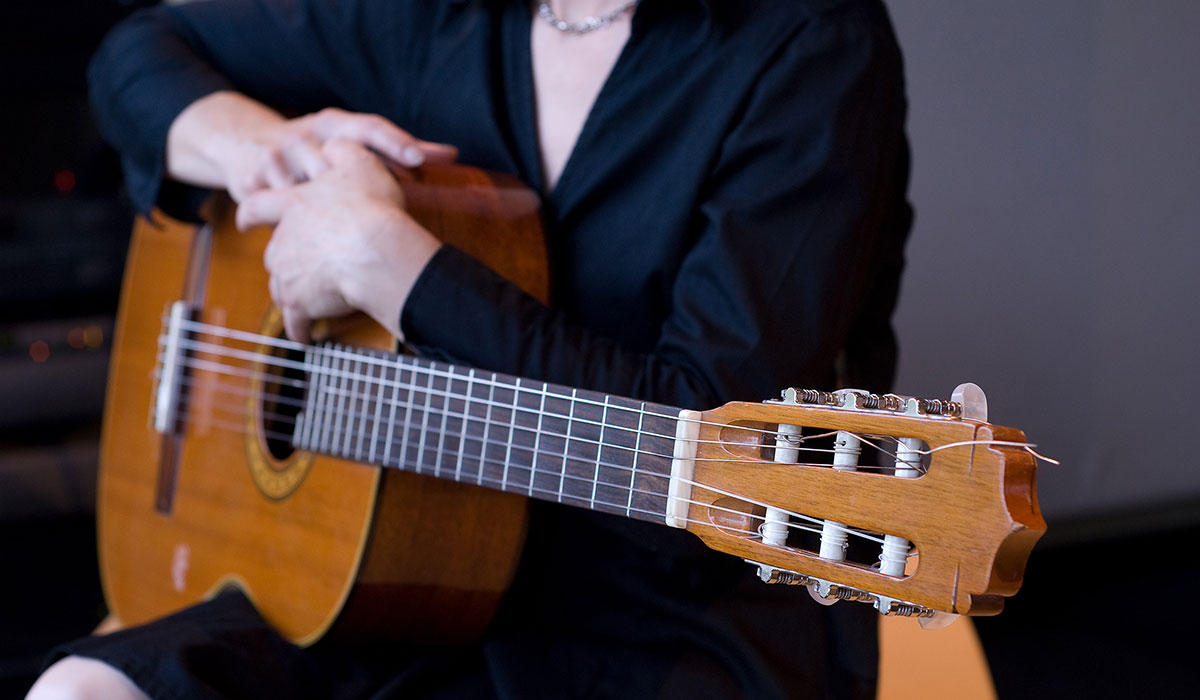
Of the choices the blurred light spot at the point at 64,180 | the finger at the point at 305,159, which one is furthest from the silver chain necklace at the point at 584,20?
the blurred light spot at the point at 64,180

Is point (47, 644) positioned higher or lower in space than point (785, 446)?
lower

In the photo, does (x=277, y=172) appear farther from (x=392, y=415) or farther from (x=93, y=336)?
A: (x=93, y=336)

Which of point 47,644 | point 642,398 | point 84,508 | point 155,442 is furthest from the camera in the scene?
point 84,508

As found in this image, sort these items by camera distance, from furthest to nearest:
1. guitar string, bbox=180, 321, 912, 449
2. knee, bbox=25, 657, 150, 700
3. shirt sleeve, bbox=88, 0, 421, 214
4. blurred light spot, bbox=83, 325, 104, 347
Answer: blurred light spot, bbox=83, 325, 104, 347
shirt sleeve, bbox=88, 0, 421, 214
knee, bbox=25, 657, 150, 700
guitar string, bbox=180, 321, 912, 449

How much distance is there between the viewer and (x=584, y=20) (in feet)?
3.43

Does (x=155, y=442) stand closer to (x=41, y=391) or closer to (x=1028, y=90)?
(x=41, y=391)

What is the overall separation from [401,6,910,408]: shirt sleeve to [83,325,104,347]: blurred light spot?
1.64 metres

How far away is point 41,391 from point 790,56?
6.37 feet

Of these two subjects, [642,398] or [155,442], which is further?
[155,442]

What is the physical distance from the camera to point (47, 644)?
1973 millimetres

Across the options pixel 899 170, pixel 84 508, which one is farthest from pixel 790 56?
pixel 84 508

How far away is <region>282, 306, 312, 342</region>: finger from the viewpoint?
1016 millimetres

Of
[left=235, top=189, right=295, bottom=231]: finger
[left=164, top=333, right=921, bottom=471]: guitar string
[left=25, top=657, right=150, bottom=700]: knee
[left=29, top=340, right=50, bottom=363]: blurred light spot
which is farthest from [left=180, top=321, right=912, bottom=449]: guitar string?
[left=29, top=340, right=50, bottom=363]: blurred light spot

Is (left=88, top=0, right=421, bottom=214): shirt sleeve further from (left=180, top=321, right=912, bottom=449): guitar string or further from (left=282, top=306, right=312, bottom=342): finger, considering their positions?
(left=282, top=306, right=312, bottom=342): finger
